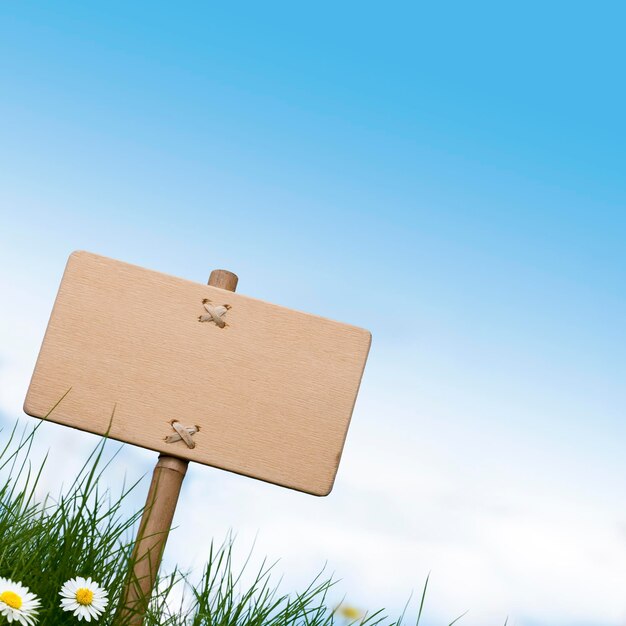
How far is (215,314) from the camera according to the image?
2250 mm

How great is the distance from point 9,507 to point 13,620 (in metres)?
0.49

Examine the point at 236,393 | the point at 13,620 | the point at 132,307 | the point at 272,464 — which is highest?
the point at 132,307

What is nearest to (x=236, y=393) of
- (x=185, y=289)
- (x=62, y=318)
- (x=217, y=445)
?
(x=217, y=445)

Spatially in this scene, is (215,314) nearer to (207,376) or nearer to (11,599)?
(207,376)

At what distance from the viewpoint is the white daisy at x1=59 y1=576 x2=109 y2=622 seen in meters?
1.77

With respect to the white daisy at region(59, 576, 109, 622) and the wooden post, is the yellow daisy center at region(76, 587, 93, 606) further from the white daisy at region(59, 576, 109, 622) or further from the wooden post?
the wooden post

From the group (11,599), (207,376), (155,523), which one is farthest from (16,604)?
(207,376)

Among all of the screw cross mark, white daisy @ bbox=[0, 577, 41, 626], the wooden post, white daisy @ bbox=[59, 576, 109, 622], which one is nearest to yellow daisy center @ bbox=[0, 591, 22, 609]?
white daisy @ bbox=[0, 577, 41, 626]

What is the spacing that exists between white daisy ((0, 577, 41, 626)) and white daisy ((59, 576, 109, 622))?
10 cm

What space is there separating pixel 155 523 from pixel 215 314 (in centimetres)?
60

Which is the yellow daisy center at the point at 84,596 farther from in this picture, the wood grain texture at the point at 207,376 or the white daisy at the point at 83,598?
the wood grain texture at the point at 207,376

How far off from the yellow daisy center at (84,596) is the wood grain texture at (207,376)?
0.47 m

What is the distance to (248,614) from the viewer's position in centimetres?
209

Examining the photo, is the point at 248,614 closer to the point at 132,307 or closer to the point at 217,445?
the point at 217,445
